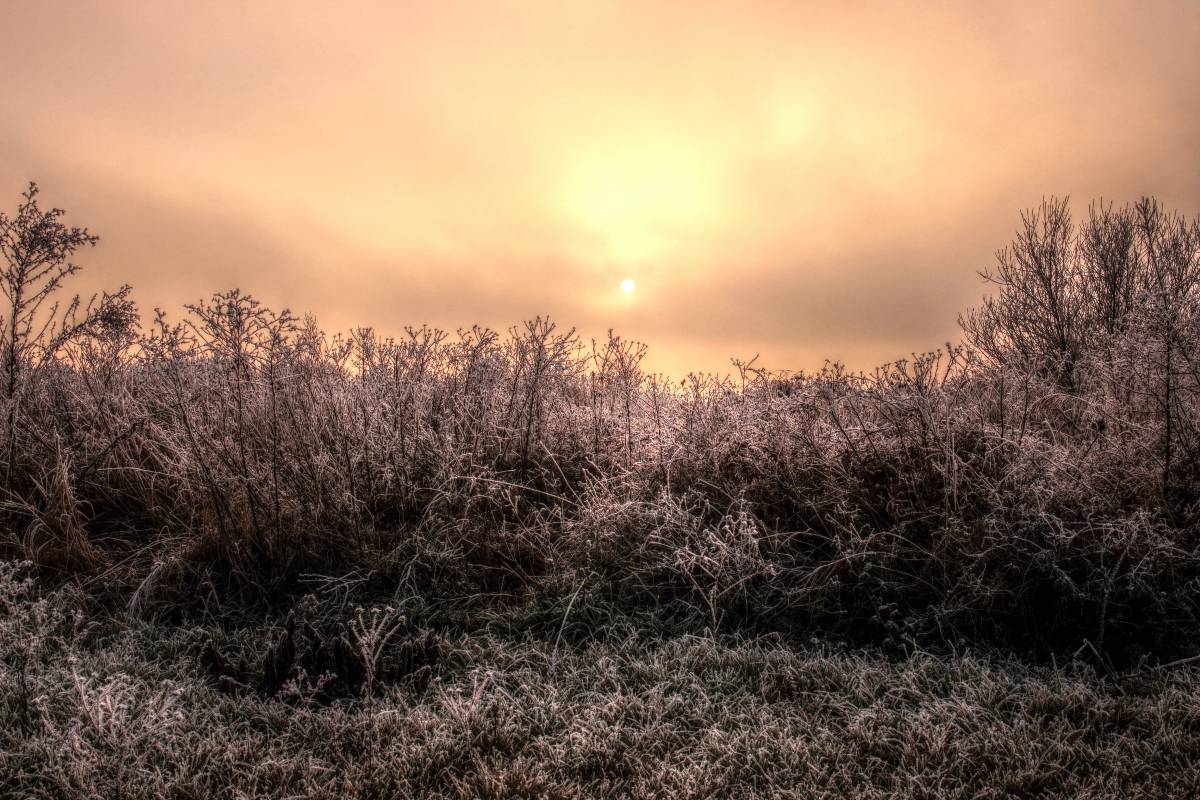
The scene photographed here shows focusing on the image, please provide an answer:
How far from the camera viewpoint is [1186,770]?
245 cm

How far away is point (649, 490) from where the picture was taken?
4848 mm

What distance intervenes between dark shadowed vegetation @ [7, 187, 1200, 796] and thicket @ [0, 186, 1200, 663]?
0.09 feet

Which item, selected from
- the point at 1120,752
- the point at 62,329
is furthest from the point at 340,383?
the point at 1120,752

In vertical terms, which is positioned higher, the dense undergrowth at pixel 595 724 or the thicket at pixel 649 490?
the thicket at pixel 649 490

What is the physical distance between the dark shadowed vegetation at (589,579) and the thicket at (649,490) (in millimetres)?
29

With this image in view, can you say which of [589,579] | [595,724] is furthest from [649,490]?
[595,724]

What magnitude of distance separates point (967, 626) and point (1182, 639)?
0.94 metres

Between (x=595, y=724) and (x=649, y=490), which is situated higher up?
(x=649, y=490)

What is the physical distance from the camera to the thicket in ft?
12.4

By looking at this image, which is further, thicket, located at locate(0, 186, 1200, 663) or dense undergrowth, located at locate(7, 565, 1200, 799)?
thicket, located at locate(0, 186, 1200, 663)

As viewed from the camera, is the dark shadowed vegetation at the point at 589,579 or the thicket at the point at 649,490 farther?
the thicket at the point at 649,490

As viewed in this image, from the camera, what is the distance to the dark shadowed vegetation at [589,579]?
259 cm

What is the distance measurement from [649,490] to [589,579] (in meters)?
0.99

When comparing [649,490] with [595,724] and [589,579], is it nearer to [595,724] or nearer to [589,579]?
[589,579]
